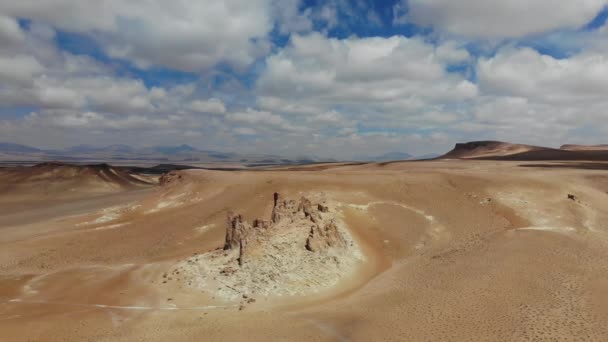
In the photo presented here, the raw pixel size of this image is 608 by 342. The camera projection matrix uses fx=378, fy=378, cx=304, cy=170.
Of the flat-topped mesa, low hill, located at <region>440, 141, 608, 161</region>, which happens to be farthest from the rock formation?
low hill, located at <region>440, 141, 608, 161</region>

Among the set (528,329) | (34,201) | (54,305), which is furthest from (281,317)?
(34,201)

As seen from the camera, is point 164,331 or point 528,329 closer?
point 528,329

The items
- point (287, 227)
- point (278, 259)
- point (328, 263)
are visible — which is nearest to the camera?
point (278, 259)

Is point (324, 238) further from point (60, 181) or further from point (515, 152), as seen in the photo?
point (515, 152)

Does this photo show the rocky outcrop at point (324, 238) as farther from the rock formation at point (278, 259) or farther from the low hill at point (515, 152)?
the low hill at point (515, 152)

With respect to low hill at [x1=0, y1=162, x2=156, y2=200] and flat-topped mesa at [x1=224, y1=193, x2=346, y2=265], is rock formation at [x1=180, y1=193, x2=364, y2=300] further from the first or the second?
low hill at [x1=0, y1=162, x2=156, y2=200]

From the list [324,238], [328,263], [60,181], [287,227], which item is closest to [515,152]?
[324,238]

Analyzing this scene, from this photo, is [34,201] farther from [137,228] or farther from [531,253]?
[531,253]
